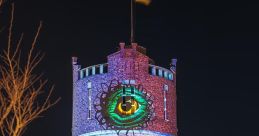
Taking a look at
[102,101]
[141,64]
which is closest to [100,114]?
[102,101]

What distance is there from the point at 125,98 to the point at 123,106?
0.50 metres

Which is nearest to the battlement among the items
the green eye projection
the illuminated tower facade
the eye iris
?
the illuminated tower facade

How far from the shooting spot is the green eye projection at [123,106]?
3803 cm

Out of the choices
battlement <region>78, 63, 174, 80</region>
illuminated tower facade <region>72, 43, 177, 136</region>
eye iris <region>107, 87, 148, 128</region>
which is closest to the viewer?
eye iris <region>107, 87, 148, 128</region>

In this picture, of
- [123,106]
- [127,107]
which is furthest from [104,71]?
[127,107]

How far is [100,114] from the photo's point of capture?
126 feet

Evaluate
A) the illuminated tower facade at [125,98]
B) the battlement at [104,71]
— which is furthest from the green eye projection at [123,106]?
the battlement at [104,71]

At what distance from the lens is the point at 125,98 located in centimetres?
3844

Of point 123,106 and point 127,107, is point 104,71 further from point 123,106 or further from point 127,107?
point 127,107

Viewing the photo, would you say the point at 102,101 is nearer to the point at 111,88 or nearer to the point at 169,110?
the point at 111,88

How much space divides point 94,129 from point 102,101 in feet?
5.62

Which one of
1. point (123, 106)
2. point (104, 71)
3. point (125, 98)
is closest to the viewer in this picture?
point (123, 106)

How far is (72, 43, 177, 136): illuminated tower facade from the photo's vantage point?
38.1 m

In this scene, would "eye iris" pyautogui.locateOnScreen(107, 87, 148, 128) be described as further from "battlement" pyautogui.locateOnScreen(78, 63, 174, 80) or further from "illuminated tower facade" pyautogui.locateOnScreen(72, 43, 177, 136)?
"battlement" pyautogui.locateOnScreen(78, 63, 174, 80)
